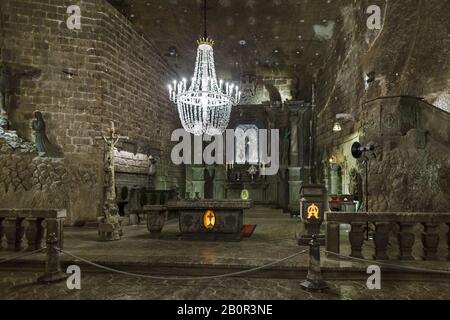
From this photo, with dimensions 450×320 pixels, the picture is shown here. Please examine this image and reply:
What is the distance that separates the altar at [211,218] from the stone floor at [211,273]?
0.61 meters

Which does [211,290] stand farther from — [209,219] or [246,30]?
[246,30]

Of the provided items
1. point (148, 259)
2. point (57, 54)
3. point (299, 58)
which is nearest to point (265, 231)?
point (148, 259)

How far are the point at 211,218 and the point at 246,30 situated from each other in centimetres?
843

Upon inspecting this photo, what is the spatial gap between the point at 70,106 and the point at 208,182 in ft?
25.2

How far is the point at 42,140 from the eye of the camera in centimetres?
851

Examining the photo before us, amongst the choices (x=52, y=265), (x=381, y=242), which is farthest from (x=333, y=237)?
(x=52, y=265)

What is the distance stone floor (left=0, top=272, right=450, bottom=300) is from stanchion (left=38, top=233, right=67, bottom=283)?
119 mm

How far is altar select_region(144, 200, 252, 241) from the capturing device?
21.1 ft

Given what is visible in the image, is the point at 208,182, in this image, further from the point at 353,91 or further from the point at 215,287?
the point at 215,287

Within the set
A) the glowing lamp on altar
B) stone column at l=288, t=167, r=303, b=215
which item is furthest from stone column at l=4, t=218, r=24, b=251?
stone column at l=288, t=167, r=303, b=215

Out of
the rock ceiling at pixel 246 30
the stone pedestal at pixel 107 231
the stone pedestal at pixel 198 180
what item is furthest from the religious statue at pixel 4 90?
the stone pedestal at pixel 198 180

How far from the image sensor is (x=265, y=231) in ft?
25.5

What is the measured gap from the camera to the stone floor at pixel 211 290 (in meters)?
3.62

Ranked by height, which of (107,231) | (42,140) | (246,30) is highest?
(246,30)
